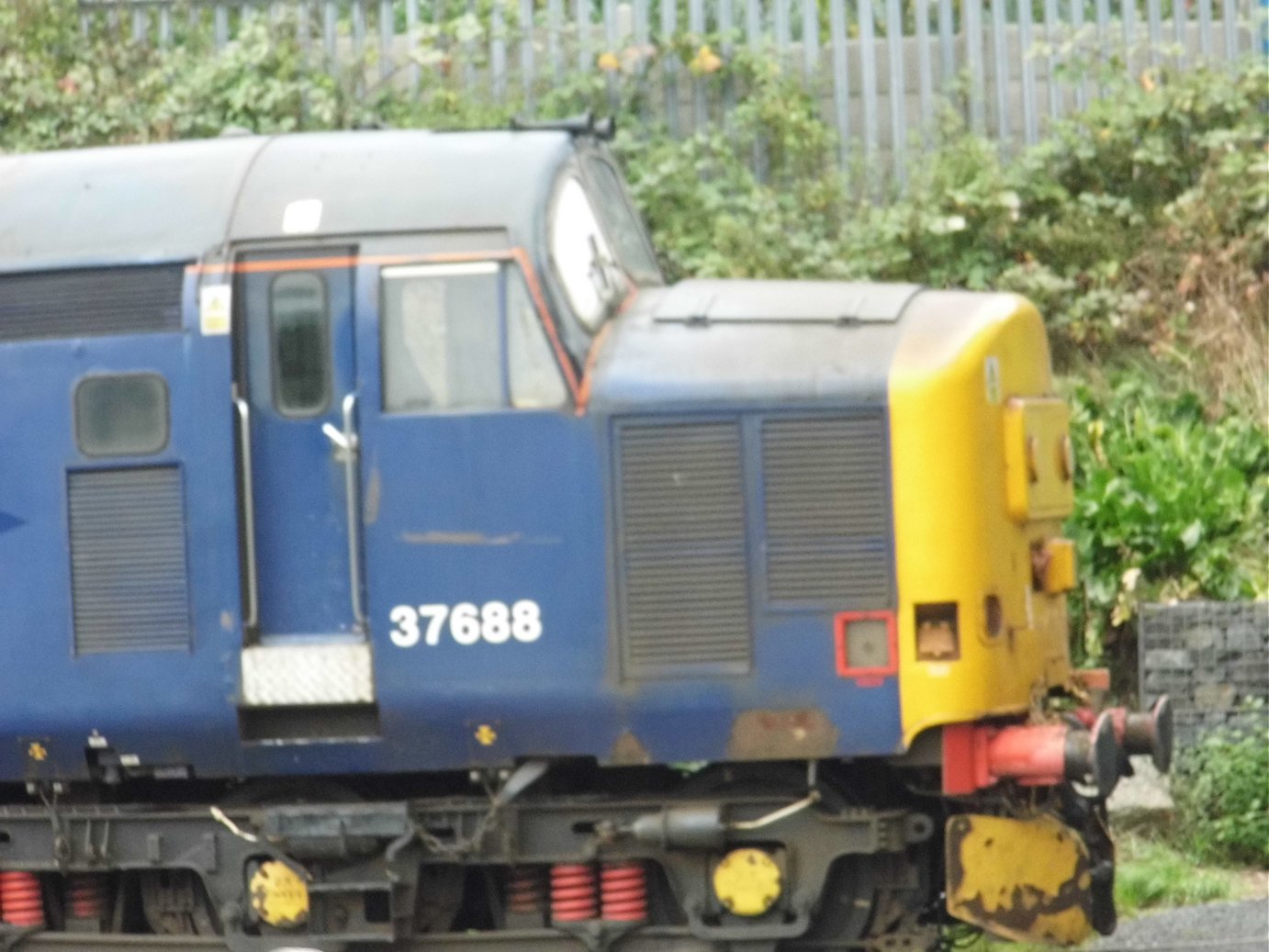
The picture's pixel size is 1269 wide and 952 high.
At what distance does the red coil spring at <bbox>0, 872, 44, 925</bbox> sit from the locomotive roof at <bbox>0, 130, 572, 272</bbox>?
2.21 meters

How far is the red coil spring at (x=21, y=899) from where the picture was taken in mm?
8438

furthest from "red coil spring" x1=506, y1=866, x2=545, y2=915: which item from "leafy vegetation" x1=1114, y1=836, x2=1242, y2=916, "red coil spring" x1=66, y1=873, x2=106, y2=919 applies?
"leafy vegetation" x1=1114, y1=836, x2=1242, y2=916

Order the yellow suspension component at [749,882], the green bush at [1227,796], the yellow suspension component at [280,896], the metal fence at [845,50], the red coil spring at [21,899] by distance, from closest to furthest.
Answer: the yellow suspension component at [749,882] → the yellow suspension component at [280,896] → the red coil spring at [21,899] → the green bush at [1227,796] → the metal fence at [845,50]

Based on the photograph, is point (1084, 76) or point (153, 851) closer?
point (153, 851)

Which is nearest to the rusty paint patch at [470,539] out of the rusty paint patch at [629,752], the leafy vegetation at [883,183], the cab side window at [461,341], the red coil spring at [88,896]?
the cab side window at [461,341]

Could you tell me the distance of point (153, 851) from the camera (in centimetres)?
818

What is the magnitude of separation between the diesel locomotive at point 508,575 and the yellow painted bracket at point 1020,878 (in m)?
0.02

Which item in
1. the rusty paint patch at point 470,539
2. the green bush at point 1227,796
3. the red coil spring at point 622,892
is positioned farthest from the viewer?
the green bush at point 1227,796

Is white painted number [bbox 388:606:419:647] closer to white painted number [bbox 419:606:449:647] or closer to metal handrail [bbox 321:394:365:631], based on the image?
white painted number [bbox 419:606:449:647]

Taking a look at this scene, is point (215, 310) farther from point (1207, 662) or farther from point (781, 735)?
point (1207, 662)

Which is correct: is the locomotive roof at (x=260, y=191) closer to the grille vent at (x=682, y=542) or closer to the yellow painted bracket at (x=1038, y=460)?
the grille vent at (x=682, y=542)

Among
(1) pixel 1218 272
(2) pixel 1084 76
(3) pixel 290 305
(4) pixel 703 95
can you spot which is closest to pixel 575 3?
(4) pixel 703 95

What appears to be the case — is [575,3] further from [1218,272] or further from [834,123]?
[1218,272]

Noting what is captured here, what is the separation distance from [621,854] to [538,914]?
464 millimetres
